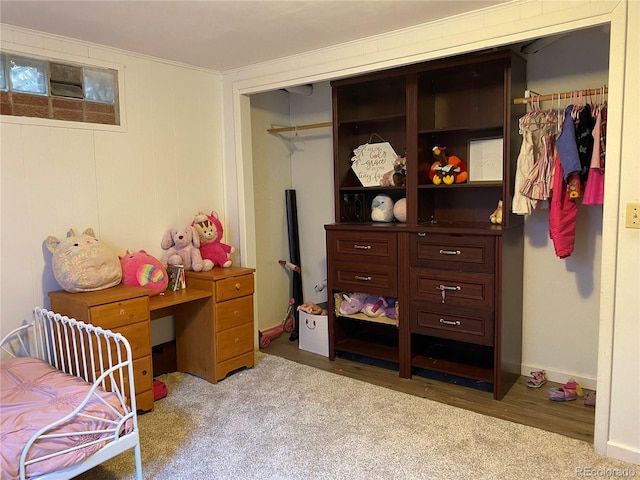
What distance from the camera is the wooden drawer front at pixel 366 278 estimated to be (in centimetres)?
336

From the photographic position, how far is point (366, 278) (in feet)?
11.4

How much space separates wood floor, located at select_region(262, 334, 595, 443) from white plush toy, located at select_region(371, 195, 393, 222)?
111 centimetres

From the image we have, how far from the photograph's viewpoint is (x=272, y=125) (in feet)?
14.3

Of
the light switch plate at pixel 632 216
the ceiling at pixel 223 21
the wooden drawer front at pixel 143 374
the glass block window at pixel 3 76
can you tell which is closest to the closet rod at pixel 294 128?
the ceiling at pixel 223 21

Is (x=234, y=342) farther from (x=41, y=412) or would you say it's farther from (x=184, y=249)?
(x=41, y=412)

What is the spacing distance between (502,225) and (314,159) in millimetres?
1943

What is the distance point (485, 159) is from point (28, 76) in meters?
2.88

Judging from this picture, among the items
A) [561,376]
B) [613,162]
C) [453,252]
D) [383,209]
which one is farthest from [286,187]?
[613,162]

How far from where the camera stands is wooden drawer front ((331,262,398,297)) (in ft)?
11.0

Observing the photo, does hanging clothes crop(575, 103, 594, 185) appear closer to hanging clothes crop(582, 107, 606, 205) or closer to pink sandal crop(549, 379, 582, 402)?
hanging clothes crop(582, 107, 606, 205)

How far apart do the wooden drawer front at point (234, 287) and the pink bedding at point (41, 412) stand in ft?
3.67

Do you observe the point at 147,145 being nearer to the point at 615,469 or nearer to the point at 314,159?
the point at 314,159

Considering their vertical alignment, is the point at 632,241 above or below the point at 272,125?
below

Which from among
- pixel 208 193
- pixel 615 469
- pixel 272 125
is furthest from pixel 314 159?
pixel 615 469
